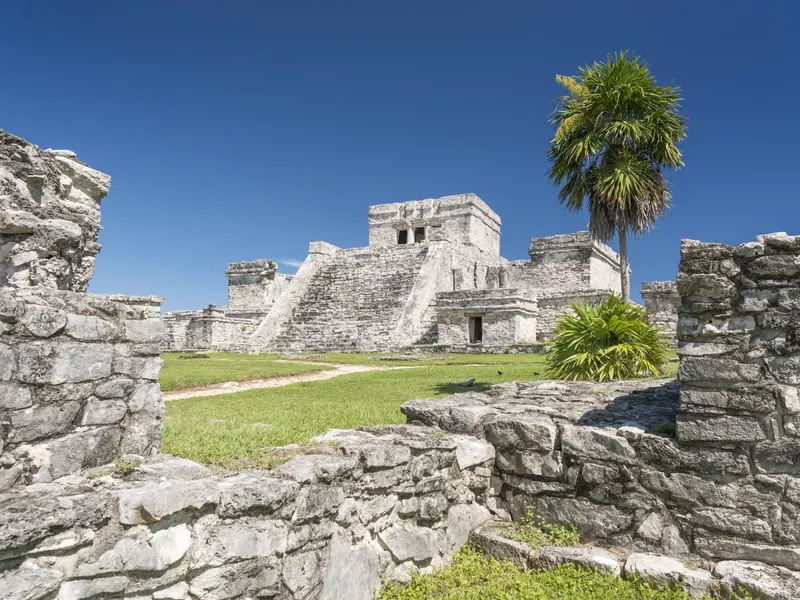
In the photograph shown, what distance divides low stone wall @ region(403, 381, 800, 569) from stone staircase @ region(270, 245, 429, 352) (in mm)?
Result: 17847

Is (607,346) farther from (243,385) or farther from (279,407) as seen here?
(243,385)

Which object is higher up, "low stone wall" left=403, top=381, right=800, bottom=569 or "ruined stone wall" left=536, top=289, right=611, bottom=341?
"ruined stone wall" left=536, top=289, right=611, bottom=341

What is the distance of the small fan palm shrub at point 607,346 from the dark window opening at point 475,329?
13.2 metres

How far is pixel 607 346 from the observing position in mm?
9516

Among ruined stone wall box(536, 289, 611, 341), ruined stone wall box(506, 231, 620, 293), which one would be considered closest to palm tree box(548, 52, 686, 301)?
ruined stone wall box(536, 289, 611, 341)

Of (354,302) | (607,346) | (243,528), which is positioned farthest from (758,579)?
(354,302)

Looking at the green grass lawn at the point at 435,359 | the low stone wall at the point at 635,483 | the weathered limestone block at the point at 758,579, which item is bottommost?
the weathered limestone block at the point at 758,579

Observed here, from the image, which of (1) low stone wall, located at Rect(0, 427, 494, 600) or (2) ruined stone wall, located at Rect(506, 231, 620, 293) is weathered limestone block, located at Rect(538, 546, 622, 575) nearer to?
(1) low stone wall, located at Rect(0, 427, 494, 600)

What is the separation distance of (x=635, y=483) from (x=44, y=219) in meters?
4.30

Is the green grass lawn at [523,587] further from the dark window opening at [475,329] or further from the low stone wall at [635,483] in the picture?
the dark window opening at [475,329]

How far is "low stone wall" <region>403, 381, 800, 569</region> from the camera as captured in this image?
3666 mm

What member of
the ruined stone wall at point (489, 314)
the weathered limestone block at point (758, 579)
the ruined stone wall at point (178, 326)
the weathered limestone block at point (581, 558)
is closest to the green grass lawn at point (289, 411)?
the weathered limestone block at point (581, 558)

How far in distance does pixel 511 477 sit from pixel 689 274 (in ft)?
6.78

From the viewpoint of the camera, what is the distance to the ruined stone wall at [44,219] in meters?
3.30
